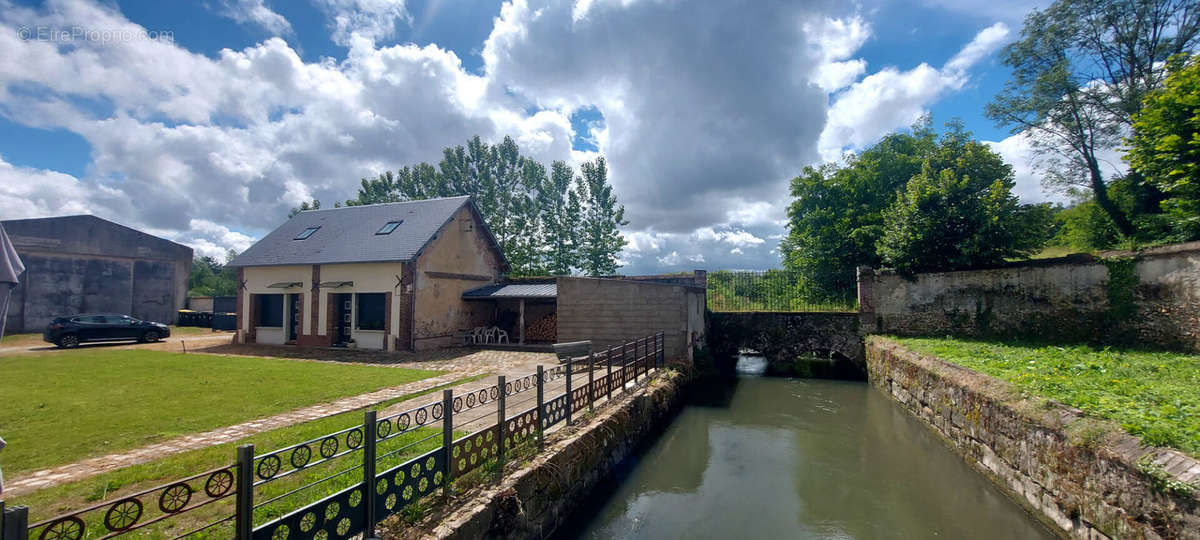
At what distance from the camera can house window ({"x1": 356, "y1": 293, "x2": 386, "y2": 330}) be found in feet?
58.6

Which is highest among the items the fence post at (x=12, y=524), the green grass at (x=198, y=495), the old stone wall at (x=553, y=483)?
the fence post at (x=12, y=524)

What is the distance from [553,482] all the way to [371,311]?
15.1 metres

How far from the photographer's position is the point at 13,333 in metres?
21.4

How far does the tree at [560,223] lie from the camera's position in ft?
107

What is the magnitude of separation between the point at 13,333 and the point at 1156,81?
46123mm

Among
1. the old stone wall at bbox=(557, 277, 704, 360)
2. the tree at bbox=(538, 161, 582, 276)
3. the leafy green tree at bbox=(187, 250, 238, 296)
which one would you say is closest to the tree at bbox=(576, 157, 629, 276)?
the tree at bbox=(538, 161, 582, 276)

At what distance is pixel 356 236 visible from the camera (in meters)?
19.8

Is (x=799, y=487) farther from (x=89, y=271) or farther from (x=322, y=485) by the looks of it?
(x=89, y=271)

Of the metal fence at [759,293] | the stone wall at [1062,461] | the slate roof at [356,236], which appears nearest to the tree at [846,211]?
the metal fence at [759,293]

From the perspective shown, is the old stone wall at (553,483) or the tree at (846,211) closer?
the old stone wall at (553,483)

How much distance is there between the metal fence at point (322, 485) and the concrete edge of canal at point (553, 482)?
0.30 metres

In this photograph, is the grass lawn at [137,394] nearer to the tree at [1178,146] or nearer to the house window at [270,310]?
the house window at [270,310]

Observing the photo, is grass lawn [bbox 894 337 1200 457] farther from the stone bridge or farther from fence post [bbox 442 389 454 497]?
fence post [bbox 442 389 454 497]

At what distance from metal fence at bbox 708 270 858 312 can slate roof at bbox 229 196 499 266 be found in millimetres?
10207
